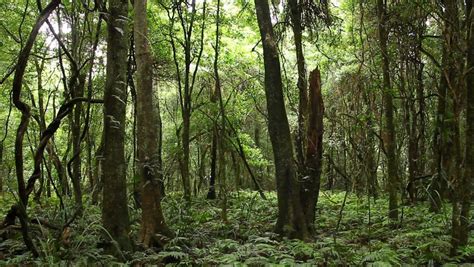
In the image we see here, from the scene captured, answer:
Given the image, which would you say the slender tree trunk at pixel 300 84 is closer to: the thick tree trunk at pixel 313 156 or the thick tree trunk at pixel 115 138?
the thick tree trunk at pixel 313 156

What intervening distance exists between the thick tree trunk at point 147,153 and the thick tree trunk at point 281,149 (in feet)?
6.74

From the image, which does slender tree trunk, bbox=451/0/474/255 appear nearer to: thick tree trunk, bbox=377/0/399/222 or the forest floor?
the forest floor

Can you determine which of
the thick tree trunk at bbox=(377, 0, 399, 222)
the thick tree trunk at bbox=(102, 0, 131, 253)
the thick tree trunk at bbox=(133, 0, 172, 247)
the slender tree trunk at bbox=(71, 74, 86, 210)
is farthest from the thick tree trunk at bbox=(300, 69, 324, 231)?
the slender tree trunk at bbox=(71, 74, 86, 210)

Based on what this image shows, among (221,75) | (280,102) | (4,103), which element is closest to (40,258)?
(280,102)

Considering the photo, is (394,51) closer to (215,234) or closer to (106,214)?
(215,234)

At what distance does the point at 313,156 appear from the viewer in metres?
8.10

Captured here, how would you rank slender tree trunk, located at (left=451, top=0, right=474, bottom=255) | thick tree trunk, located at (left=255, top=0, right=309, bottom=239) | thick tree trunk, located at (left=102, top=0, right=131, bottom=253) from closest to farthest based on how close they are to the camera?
slender tree trunk, located at (left=451, top=0, right=474, bottom=255), thick tree trunk, located at (left=102, top=0, right=131, bottom=253), thick tree trunk, located at (left=255, top=0, right=309, bottom=239)

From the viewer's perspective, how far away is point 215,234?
8.58m

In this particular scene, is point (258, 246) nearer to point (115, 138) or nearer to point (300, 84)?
point (115, 138)

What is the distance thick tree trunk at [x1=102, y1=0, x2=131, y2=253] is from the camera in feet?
20.9

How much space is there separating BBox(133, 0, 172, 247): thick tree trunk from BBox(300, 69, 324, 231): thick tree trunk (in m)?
2.66

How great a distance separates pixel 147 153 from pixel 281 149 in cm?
234

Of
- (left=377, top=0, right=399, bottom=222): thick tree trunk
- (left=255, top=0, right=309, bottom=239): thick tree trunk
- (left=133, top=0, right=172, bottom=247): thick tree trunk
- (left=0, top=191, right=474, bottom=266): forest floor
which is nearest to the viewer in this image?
Result: (left=0, top=191, right=474, bottom=266): forest floor

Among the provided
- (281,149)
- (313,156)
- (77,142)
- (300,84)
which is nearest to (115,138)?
A: (281,149)
